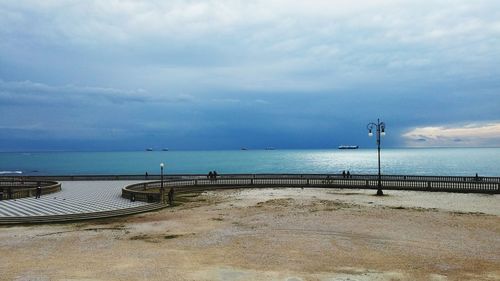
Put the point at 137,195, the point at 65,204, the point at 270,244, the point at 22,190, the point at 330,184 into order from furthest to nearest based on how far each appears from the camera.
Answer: the point at 330,184 → the point at 22,190 → the point at 137,195 → the point at 65,204 → the point at 270,244

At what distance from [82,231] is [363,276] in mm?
15737

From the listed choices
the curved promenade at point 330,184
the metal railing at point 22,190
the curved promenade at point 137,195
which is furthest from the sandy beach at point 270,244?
the metal railing at point 22,190

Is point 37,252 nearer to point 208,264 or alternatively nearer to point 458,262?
point 208,264

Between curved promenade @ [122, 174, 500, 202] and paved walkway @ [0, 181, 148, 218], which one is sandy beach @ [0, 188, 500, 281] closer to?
paved walkway @ [0, 181, 148, 218]

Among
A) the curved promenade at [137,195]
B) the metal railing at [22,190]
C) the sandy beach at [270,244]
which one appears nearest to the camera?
the sandy beach at [270,244]

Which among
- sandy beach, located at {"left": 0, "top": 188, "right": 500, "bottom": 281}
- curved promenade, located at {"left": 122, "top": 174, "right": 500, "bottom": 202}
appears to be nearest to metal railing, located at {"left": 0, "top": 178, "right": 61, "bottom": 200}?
curved promenade, located at {"left": 122, "top": 174, "right": 500, "bottom": 202}

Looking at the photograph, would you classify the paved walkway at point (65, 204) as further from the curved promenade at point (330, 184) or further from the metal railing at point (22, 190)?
the curved promenade at point (330, 184)

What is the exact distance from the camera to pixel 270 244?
707 inches

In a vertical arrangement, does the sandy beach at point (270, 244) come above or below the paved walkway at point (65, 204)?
below

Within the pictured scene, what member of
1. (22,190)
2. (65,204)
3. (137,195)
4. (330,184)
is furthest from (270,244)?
(22,190)

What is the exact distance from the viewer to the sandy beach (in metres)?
13.9

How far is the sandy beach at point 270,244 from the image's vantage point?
547 inches

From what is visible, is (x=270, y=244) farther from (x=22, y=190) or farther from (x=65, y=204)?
(x=22, y=190)

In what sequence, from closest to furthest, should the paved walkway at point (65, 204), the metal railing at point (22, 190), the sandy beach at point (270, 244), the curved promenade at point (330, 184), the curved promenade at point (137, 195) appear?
the sandy beach at point (270, 244), the curved promenade at point (137, 195), the paved walkway at point (65, 204), the metal railing at point (22, 190), the curved promenade at point (330, 184)
